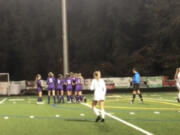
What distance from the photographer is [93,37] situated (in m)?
50.5

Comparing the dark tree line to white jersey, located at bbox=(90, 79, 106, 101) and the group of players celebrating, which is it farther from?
white jersey, located at bbox=(90, 79, 106, 101)

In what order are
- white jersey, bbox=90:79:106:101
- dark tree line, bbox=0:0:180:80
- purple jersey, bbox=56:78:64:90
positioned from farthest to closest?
dark tree line, bbox=0:0:180:80 → purple jersey, bbox=56:78:64:90 → white jersey, bbox=90:79:106:101

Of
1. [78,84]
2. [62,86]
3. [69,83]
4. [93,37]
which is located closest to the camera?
[78,84]

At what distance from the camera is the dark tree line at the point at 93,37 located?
44469 mm

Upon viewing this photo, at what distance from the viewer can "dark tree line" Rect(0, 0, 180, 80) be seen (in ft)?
146

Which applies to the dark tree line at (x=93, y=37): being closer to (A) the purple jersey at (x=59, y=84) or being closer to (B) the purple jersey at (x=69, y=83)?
(B) the purple jersey at (x=69, y=83)

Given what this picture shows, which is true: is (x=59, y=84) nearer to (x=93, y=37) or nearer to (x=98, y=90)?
(x=98, y=90)

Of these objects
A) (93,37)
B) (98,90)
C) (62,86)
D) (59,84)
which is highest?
(93,37)

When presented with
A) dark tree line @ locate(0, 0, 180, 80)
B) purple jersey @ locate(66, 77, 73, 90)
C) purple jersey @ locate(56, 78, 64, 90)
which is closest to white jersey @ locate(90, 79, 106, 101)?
purple jersey @ locate(66, 77, 73, 90)

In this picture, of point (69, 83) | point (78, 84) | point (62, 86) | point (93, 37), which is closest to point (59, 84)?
point (62, 86)

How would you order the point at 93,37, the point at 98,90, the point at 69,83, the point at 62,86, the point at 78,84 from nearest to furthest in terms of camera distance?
the point at 98,90
the point at 78,84
the point at 69,83
the point at 62,86
the point at 93,37

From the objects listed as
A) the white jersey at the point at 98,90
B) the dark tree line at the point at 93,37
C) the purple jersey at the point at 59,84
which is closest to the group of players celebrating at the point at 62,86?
the purple jersey at the point at 59,84

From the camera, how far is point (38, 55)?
5291 cm

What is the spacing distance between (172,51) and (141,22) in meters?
8.76
